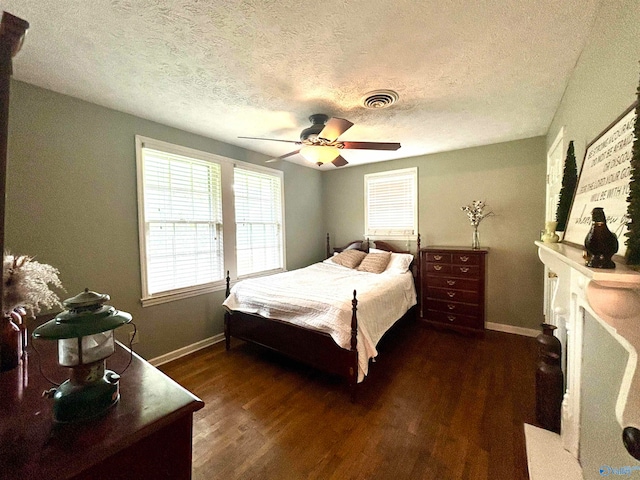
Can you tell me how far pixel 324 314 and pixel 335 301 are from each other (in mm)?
147

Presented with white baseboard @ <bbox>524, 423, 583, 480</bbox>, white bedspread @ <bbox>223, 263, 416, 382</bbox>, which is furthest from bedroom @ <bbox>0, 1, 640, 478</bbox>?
white baseboard @ <bbox>524, 423, 583, 480</bbox>

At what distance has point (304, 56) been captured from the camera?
5.75 feet

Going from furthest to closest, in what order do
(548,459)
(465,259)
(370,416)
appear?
(465,259), (370,416), (548,459)

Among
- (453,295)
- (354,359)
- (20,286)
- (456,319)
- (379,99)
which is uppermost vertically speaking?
(379,99)

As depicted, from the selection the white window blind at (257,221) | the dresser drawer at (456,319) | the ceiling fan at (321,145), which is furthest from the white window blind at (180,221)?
the dresser drawer at (456,319)

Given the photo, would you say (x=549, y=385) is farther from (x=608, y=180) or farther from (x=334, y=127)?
(x=334, y=127)

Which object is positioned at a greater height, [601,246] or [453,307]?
[601,246]

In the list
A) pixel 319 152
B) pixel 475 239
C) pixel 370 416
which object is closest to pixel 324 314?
pixel 370 416

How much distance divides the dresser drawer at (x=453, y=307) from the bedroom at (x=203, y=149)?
1.65 feet

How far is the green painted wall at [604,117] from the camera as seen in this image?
42.4 inches

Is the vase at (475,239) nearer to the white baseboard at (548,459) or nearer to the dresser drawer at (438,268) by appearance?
the dresser drawer at (438,268)

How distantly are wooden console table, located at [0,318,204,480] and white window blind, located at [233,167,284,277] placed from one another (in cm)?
272

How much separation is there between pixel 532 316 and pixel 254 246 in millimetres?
3743

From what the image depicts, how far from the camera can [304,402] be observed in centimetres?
221
